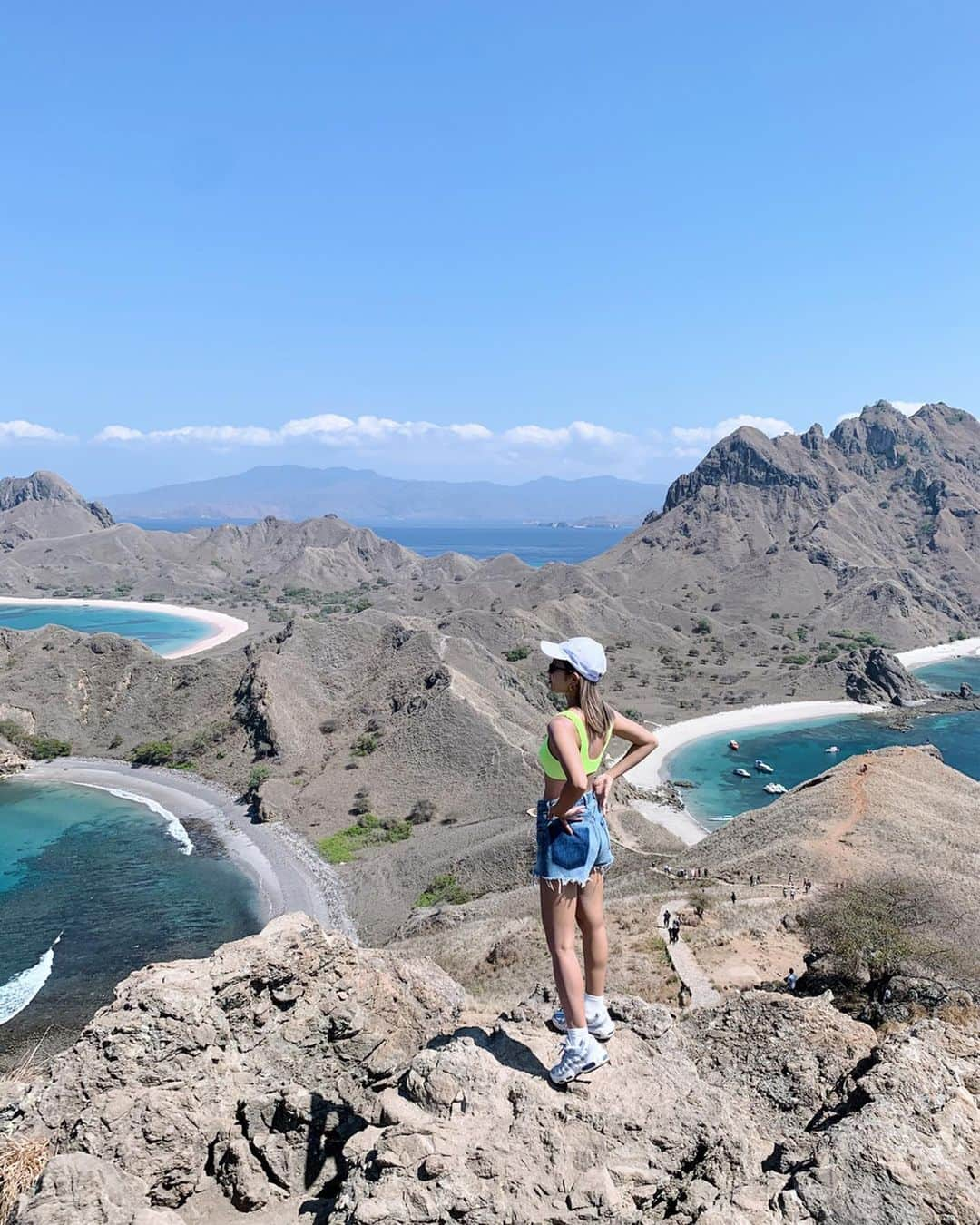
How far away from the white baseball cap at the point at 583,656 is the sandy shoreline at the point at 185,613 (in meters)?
114

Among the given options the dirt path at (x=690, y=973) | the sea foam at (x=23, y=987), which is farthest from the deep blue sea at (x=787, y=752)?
the sea foam at (x=23, y=987)

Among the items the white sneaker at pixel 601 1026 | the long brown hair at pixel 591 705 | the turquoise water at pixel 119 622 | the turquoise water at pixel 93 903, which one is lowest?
the turquoise water at pixel 93 903

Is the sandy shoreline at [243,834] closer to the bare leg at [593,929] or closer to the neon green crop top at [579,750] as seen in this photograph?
the bare leg at [593,929]

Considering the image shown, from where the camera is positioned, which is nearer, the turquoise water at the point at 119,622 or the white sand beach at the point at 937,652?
the white sand beach at the point at 937,652

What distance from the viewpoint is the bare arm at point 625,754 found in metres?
6.76

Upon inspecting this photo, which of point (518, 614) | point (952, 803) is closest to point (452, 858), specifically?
point (952, 803)

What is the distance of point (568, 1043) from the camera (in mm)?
6281

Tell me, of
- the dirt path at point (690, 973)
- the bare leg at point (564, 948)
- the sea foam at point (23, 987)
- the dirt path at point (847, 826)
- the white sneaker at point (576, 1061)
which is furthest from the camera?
the sea foam at point (23, 987)

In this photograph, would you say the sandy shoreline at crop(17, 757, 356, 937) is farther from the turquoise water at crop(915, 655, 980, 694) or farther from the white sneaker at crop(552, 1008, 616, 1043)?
the turquoise water at crop(915, 655, 980, 694)

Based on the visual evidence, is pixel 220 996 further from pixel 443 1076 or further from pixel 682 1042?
pixel 682 1042

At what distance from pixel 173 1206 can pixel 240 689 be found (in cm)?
6223

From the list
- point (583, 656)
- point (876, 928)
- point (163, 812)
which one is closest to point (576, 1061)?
point (583, 656)

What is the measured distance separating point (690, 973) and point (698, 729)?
62852mm

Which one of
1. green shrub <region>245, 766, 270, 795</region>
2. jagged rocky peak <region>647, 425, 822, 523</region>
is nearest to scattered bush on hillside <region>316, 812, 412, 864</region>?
green shrub <region>245, 766, 270, 795</region>
